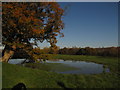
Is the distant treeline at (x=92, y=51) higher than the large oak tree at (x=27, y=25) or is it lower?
lower

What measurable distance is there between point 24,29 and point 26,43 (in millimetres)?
2691

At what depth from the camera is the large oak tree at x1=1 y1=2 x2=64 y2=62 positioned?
11.8 m

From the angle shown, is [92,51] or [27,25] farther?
[92,51]

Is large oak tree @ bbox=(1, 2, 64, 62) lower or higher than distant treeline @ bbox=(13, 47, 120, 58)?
higher

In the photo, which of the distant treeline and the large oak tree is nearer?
the large oak tree

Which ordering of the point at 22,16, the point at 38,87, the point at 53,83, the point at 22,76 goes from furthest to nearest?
the point at 22,16 < the point at 22,76 < the point at 53,83 < the point at 38,87

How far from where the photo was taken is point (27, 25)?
11.8m

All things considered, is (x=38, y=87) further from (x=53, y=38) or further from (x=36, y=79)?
(x=53, y=38)

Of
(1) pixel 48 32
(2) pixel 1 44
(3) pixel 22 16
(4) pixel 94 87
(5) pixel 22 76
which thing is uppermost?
(3) pixel 22 16

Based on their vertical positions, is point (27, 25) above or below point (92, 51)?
above

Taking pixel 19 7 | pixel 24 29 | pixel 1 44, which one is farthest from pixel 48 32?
pixel 1 44

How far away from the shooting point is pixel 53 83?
8.76m

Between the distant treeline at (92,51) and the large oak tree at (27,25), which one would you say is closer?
the large oak tree at (27,25)

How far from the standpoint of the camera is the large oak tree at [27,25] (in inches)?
464
